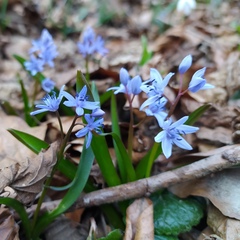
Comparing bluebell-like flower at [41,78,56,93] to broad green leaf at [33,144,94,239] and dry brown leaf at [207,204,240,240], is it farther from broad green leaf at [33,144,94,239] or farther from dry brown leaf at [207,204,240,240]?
dry brown leaf at [207,204,240,240]

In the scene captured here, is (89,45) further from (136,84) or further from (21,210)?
(21,210)

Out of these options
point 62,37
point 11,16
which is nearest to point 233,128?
point 62,37

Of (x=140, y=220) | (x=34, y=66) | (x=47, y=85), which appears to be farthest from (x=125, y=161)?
(x=34, y=66)

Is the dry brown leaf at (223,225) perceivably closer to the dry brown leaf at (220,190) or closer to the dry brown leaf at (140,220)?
the dry brown leaf at (220,190)

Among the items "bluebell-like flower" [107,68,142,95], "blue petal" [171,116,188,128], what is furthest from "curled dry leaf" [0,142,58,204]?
"blue petal" [171,116,188,128]

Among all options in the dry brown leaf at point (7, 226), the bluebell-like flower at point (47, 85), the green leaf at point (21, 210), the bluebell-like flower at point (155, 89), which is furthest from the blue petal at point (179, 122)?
the bluebell-like flower at point (47, 85)
